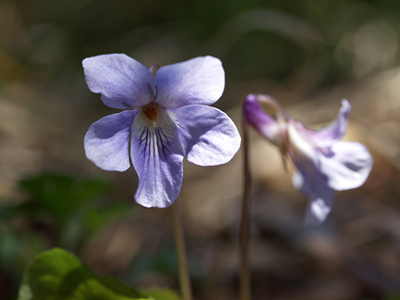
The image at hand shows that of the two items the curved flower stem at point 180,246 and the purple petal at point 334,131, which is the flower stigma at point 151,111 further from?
the purple petal at point 334,131

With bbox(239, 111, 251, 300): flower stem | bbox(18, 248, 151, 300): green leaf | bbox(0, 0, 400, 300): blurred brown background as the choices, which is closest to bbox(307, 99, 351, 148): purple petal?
bbox(239, 111, 251, 300): flower stem

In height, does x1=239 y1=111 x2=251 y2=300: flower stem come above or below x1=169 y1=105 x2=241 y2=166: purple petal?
below

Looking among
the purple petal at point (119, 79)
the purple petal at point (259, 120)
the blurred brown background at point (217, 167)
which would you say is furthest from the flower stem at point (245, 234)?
the blurred brown background at point (217, 167)

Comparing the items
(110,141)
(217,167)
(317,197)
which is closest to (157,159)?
(110,141)

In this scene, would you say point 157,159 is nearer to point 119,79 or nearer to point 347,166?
point 119,79

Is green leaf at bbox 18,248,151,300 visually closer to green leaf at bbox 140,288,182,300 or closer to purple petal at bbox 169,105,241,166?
green leaf at bbox 140,288,182,300
